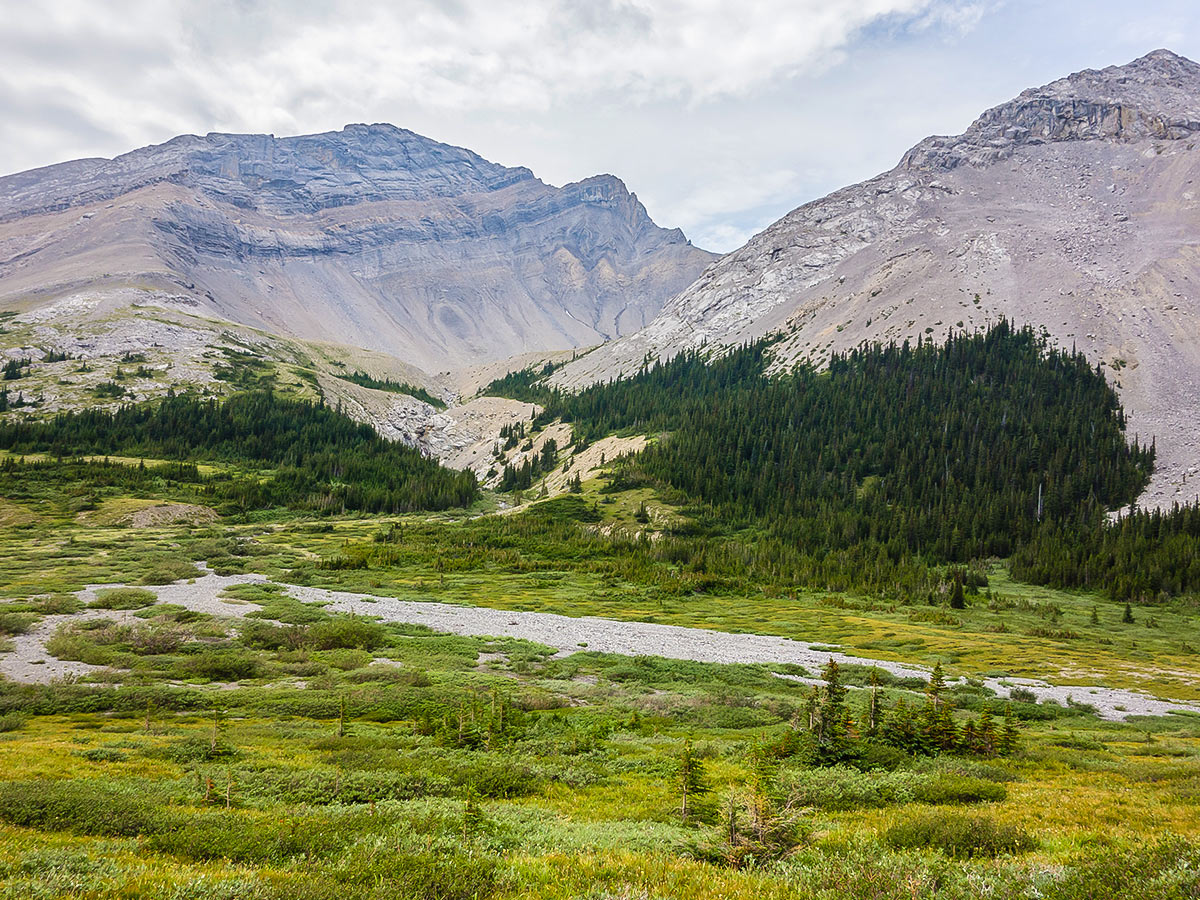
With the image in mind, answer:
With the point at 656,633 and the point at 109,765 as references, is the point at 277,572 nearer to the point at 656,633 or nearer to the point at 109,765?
the point at 656,633

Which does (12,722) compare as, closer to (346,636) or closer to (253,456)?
(346,636)

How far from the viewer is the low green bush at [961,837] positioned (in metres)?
13.2

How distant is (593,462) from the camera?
196875mm

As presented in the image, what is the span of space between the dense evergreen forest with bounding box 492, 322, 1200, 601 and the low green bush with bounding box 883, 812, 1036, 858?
315 ft

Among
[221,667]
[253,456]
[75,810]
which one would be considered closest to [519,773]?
[75,810]

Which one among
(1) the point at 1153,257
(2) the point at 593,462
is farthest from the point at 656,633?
(1) the point at 1153,257

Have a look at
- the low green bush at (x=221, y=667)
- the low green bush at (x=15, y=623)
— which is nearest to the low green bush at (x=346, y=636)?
the low green bush at (x=221, y=667)

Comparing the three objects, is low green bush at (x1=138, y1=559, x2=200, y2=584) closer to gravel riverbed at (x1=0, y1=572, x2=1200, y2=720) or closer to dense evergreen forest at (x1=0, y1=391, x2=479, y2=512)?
gravel riverbed at (x1=0, y1=572, x2=1200, y2=720)

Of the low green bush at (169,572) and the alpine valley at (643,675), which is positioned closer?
the alpine valley at (643,675)

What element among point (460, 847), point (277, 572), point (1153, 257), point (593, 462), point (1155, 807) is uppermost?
point (1153, 257)

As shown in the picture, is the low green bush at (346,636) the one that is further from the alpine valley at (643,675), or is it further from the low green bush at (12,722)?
the low green bush at (12,722)

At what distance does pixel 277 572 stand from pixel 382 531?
47.9m

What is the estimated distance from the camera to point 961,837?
1364 cm

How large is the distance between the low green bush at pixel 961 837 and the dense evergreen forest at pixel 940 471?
95904mm
